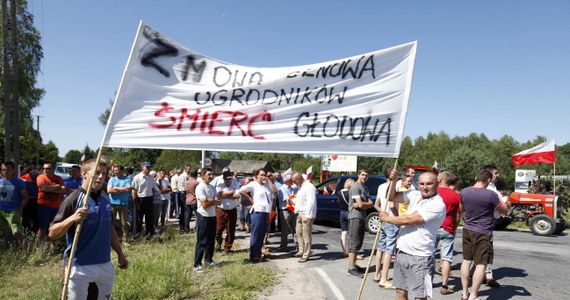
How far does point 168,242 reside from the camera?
8727 mm

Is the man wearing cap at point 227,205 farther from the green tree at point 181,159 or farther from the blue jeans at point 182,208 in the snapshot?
the green tree at point 181,159

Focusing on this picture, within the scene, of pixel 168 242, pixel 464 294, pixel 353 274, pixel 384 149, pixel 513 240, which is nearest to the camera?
pixel 384 149

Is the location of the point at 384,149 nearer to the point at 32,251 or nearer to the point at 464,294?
the point at 464,294

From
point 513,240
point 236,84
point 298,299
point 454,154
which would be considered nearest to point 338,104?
point 236,84

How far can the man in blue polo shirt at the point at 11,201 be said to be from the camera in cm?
704

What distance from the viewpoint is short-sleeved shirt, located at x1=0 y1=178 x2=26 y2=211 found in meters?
7.03

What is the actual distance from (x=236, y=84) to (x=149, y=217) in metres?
6.47

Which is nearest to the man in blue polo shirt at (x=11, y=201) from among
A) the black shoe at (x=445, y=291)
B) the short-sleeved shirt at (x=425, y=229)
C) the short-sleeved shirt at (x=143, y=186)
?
the short-sleeved shirt at (x=143, y=186)

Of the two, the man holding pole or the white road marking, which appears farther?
the white road marking

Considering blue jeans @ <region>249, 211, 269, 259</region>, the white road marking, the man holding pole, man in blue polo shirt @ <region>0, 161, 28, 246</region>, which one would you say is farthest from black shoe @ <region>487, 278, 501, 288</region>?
man in blue polo shirt @ <region>0, 161, 28, 246</region>

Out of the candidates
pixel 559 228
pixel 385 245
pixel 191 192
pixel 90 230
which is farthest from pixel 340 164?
pixel 90 230

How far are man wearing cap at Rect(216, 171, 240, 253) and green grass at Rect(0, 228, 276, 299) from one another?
67 cm

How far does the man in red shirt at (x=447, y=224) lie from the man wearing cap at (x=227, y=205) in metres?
3.91

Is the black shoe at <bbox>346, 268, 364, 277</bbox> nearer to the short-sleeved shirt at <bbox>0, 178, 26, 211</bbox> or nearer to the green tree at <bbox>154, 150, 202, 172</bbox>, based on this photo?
the short-sleeved shirt at <bbox>0, 178, 26, 211</bbox>
